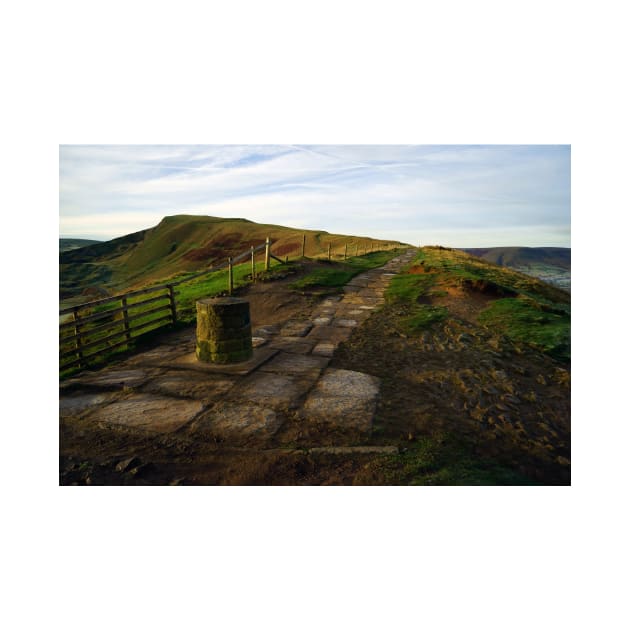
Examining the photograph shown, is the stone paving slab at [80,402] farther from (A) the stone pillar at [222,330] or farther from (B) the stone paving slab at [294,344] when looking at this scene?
(B) the stone paving slab at [294,344]

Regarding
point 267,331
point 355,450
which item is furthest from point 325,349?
point 355,450

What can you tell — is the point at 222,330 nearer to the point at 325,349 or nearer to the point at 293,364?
the point at 293,364

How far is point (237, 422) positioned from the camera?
4.77 metres

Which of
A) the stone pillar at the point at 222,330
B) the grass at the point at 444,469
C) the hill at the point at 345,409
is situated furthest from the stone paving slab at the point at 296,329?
the grass at the point at 444,469

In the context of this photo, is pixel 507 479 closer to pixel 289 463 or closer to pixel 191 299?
pixel 289 463

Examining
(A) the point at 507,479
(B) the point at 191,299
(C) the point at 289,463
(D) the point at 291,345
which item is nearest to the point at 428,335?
(D) the point at 291,345

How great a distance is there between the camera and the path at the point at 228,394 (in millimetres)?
4758

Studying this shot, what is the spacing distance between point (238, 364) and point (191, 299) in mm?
6598

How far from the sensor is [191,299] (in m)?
12.6

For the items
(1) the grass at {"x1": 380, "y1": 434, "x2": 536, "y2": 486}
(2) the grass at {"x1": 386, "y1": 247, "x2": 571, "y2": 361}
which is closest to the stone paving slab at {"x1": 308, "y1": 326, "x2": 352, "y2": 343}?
(2) the grass at {"x1": 386, "y1": 247, "x2": 571, "y2": 361}

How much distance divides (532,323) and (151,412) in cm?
836

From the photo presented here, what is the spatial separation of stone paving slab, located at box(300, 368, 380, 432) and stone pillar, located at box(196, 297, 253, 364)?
5.63ft

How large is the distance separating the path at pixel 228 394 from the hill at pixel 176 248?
121ft

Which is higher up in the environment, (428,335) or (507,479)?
(428,335)
